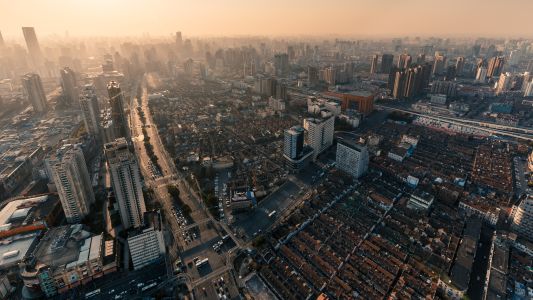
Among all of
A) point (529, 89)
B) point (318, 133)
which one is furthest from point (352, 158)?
point (529, 89)

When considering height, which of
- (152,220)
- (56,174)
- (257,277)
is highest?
(56,174)

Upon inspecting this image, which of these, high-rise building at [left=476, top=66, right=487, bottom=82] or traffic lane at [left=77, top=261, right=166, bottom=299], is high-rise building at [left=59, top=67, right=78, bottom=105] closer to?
traffic lane at [left=77, top=261, right=166, bottom=299]

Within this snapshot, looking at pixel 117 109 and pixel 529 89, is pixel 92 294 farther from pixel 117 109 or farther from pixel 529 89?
pixel 529 89

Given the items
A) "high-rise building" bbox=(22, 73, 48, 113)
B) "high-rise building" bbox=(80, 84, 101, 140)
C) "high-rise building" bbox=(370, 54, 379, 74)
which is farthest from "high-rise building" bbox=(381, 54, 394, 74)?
"high-rise building" bbox=(22, 73, 48, 113)

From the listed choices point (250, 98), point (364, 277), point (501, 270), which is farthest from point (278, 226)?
point (250, 98)

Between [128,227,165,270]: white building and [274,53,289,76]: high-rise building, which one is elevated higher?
[274,53,289,76]: high-rise building

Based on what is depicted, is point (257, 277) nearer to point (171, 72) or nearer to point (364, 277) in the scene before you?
point (364, 277)
